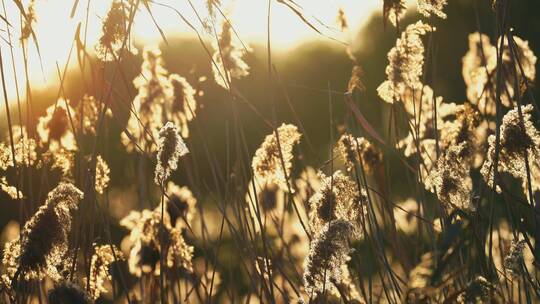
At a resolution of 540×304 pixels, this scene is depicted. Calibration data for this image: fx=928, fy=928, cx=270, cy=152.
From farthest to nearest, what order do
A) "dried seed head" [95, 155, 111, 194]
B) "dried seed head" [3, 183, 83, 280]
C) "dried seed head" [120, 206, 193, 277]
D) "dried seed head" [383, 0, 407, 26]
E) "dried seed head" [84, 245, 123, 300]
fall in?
1. "dried seed head" [120, 206, 193, 277]
2. "dried seed head" [95, 155, 111, 194]
3. "dried seed head" [84, 245, 123, 300]
4. "dried seed head" [383, 0, 407, 26]
5. "dried seed head" [3, 183, 83, 280]

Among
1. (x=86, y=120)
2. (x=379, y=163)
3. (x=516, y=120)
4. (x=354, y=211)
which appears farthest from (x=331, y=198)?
(x=86, y=120)

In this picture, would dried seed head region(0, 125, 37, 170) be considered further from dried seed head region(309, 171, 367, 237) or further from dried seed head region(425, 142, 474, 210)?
dried seed head region(425, 142, 474, 210)

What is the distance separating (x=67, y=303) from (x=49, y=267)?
0.86 feet

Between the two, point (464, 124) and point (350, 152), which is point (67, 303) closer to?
point (350, 152)

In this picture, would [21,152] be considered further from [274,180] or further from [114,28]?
[274,180]

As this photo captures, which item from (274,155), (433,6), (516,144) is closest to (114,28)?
(274,155)

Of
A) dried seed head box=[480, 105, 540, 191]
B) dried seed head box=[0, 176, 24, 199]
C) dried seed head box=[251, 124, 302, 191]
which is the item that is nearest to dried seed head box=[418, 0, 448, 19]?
dried seed head box=[480, 105, 540, 191]

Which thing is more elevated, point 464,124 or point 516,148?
point 464,124

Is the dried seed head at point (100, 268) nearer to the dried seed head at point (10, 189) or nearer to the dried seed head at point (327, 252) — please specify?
the dried seed head at point (10, 189)

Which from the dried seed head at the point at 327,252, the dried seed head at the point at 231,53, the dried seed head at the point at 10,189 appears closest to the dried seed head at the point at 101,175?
the dried seed head at the point at 10,189

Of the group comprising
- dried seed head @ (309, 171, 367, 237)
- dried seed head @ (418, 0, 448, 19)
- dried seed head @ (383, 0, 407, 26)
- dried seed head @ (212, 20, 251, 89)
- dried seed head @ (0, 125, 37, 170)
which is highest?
dried seed head @ (212, 20, 251, 89)

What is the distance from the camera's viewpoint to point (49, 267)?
2.07 metres

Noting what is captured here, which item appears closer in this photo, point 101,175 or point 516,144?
point 516,144

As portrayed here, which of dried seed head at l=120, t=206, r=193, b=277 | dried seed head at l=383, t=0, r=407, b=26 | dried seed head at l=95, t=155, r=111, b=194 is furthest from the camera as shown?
dried seed head at l=120, t=206, r=193, b=277
